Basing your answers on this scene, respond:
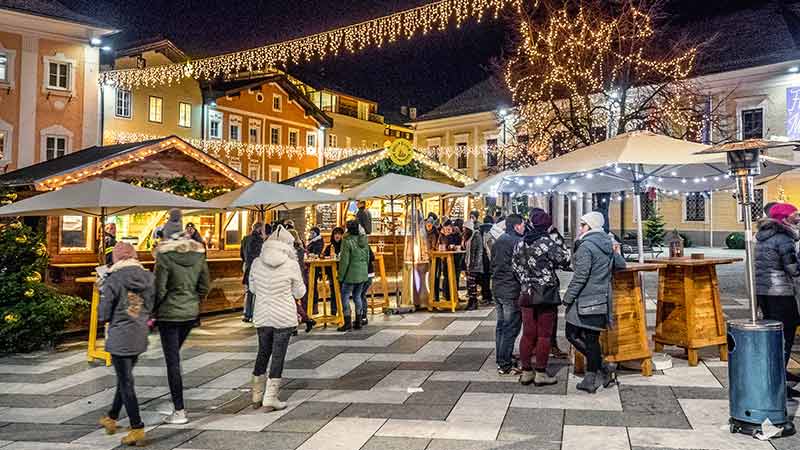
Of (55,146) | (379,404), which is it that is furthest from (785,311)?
(55,146)

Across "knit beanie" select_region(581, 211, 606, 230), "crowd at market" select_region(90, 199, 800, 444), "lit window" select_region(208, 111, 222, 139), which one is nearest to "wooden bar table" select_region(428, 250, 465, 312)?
"crowd at market" select_region(90, 199, 800, 444)

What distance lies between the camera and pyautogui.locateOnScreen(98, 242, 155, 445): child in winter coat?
210 inches

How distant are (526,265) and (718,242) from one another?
95.4ft

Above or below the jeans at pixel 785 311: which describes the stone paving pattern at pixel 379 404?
Answer: below

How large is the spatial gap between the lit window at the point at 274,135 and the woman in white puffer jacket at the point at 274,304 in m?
36.6

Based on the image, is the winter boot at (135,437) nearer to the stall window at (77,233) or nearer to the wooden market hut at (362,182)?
the stall window at (77,233)

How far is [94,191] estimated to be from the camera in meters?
A: 8.99

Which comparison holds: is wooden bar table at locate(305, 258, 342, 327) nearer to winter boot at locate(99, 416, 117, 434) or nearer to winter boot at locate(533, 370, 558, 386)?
winter boot at locate(533, 370, 558, 386)

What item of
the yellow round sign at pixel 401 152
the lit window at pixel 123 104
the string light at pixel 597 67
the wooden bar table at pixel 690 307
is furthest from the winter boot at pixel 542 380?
the lit window at pixel 123 104

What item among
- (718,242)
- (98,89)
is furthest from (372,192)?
(718,242)

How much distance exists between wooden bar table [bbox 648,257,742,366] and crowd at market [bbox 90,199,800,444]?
32.2 inches

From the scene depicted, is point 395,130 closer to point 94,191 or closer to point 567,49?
point 567,49

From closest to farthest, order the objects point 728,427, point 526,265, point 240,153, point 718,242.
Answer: point 728,427 → point 526,265 → point 718,242 → point 240,153

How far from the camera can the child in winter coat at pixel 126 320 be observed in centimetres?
534
